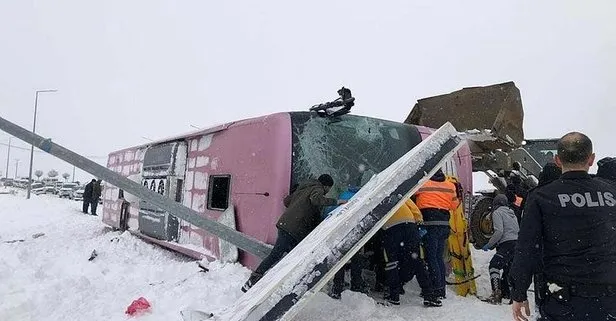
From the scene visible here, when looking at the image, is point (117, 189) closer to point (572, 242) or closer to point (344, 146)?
point (344, 146)

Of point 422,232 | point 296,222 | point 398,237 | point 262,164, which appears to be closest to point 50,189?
point 262,164

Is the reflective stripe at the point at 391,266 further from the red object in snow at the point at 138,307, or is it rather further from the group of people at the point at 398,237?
the red object in snow at the point at 138,307

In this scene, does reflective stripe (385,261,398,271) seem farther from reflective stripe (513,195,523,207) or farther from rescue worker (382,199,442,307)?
reflective stripe (513,195,523,207)

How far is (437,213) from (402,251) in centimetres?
61

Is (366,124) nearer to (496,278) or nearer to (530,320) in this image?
(496,278)

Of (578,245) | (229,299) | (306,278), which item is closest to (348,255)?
(306,278)

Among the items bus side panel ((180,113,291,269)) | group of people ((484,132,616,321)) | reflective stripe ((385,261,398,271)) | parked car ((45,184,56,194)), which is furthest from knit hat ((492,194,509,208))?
parked car ((45,184,56,194))

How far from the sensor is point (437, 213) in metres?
5.12

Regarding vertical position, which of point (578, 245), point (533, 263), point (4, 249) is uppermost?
point (578, 245)

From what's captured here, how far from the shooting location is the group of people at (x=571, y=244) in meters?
2.37

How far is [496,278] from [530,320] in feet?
3.60

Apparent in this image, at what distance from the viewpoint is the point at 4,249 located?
9.04 metres

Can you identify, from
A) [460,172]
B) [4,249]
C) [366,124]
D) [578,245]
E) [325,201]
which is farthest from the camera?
[4,249]

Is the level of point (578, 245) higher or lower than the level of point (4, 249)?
higher
